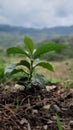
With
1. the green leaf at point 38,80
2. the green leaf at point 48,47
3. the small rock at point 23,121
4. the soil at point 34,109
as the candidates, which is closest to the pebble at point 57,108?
the soil at point 34,109

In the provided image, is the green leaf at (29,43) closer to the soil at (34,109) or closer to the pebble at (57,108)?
the soil at (34,109)

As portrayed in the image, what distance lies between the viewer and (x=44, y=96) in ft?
10.2

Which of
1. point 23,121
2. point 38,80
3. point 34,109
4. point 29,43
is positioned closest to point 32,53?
point 29,43

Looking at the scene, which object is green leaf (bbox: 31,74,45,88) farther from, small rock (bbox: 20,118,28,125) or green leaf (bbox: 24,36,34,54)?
small rock (bbox: 20,118,28,125)

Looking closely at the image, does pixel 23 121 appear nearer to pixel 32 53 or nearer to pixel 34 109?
→ pixel 34 109

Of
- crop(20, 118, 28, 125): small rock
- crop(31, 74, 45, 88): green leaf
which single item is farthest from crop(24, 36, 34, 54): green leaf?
crop(20, 118, 28, 125): small rock

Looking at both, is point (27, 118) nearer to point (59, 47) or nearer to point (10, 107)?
point (10, 107)

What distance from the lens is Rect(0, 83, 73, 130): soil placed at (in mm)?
2549

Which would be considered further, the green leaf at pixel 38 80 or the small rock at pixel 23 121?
the green leaf at pixel 38 80

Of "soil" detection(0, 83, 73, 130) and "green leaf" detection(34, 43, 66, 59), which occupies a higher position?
"green leaf" detection(34, 43, 66, 59)

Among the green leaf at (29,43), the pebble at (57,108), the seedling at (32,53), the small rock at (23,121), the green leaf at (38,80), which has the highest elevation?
the green leaf at (29,43)

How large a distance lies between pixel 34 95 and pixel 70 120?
1.69ft

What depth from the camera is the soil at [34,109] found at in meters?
2.55

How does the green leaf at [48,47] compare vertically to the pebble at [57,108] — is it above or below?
above
